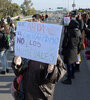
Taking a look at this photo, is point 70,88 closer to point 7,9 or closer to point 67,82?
point 67,82

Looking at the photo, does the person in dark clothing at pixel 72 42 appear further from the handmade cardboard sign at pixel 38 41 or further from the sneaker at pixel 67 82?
the handmade cardboard sign at pixel 38 41

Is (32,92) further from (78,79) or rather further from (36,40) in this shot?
(78,79)

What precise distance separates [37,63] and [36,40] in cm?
26

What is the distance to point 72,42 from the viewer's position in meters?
4.72

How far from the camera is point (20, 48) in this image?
7.52ft

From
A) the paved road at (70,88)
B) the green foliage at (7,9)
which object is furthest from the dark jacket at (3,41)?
the green foliage at (7,9)

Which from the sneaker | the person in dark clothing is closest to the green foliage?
the sneaker

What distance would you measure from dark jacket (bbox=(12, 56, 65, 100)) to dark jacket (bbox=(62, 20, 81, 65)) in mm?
2561

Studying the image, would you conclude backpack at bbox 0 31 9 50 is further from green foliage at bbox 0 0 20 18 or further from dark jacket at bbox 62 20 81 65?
green foliage at bbox 0 0 20 18

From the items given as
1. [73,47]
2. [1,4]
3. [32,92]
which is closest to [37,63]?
[32,92]

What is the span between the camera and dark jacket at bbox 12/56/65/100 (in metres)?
2.15

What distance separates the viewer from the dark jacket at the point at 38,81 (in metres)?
2.15

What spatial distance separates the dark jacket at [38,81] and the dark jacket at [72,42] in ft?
8.40

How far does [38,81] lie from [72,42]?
2711 mm
